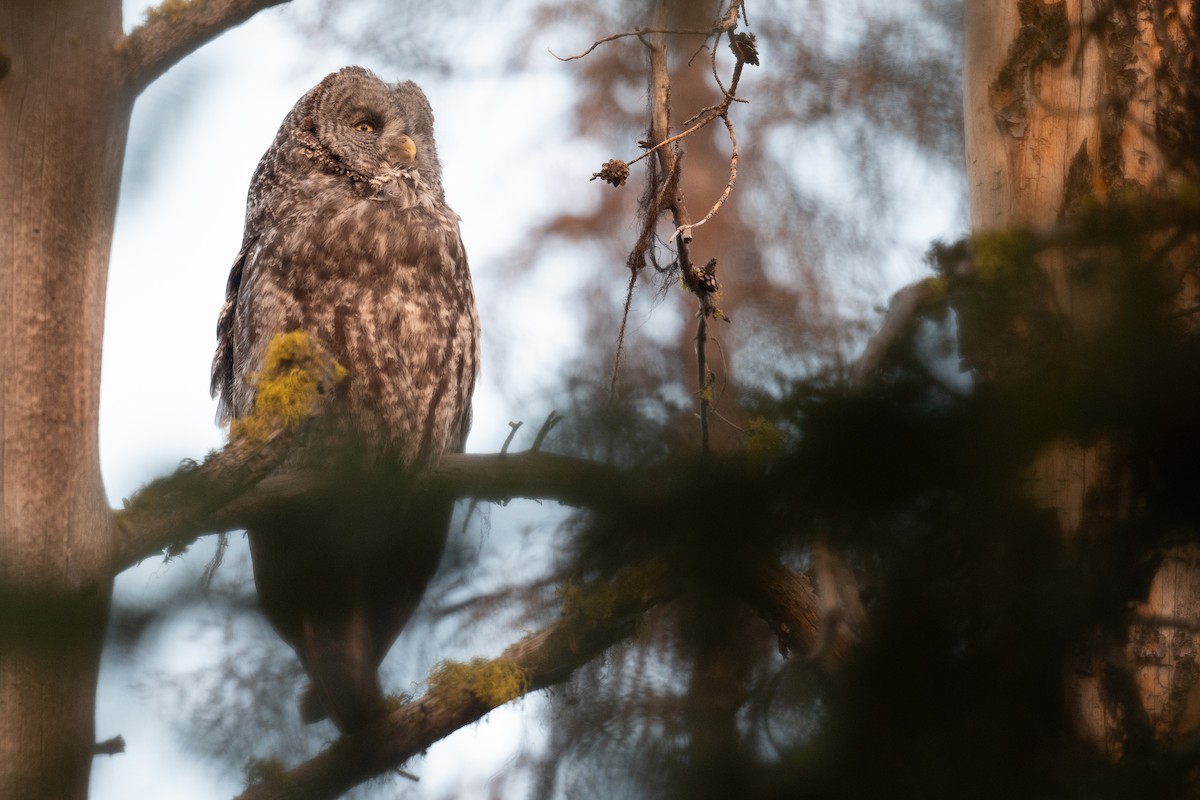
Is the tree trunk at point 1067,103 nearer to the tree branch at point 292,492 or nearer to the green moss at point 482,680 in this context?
the green moss at point 482,680

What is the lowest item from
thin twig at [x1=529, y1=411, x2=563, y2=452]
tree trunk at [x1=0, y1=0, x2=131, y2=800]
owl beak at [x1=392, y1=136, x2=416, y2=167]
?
thin twig at [x1=529, y1=411, x2=563, y2=452]

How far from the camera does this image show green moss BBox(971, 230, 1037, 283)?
81 centimetres

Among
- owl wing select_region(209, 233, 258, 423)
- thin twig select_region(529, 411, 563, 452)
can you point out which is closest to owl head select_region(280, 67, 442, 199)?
owl wing select_region(209, 233, 258, 423)

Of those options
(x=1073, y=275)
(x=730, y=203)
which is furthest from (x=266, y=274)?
(x=1073, y=275)

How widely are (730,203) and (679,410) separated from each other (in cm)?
425

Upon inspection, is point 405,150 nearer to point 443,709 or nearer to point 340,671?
point 443,709

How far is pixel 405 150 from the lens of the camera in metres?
4.08

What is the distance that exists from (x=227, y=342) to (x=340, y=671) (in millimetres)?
2873

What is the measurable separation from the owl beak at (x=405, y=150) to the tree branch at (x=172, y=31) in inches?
73.1

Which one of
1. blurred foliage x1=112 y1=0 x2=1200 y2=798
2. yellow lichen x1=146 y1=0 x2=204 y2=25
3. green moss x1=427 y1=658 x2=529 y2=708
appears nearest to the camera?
blurred foliage x1=112 y1=0 x2=1200 y2=798

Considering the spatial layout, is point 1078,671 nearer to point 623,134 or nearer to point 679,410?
point 679,410

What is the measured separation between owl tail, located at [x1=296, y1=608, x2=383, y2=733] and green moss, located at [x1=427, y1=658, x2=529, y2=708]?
8 centimetres

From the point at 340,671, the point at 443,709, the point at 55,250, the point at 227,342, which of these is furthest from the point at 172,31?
the point at 227,342

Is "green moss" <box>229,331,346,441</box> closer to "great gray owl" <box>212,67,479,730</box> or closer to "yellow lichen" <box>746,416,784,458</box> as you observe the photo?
"great gray owl" <box>212,67,479,730</box>
